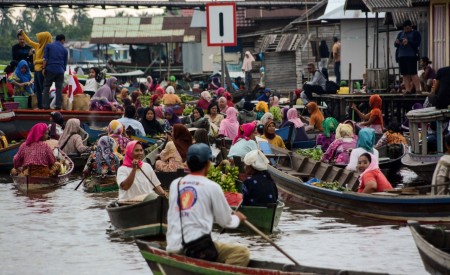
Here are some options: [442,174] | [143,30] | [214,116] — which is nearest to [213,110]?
[214,116]

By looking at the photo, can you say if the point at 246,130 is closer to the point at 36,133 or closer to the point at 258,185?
the point at 36,133

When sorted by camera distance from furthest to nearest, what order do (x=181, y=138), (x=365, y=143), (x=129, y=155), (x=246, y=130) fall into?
1. (x=246, y=130)
2. (x=181, y=138)
3. (x=365, y=143)
4. (x=129, y=155)

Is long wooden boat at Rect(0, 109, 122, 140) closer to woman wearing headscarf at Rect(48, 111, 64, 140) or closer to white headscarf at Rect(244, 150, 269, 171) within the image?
woman wearing headscarf at Rect(48, 111, 64, 140)

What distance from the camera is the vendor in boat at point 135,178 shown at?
14.0 m

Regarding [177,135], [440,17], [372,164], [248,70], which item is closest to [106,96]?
[440,17]

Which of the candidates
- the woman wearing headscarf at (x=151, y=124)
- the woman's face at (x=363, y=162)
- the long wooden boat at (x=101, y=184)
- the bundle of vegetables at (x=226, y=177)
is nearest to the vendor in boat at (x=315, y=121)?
the woman wearing headscarf at (x=151, y=124)

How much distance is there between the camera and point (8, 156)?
73.7 feet

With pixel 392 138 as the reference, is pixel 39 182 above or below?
below

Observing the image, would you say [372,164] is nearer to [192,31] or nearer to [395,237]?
[395,237]

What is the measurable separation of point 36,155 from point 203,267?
10.4m

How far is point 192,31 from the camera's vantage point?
66.1 meters

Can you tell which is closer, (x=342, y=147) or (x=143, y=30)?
(x=342, y=147)

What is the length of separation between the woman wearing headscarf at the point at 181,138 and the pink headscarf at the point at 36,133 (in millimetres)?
2591

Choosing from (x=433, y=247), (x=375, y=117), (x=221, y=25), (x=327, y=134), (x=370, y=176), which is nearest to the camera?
(x=433, y=247)
